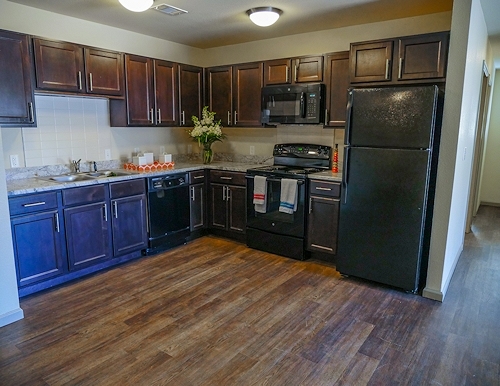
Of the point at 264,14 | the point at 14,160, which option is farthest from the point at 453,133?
the point at 14,160

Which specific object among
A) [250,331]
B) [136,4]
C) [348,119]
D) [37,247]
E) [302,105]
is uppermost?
[136,4]

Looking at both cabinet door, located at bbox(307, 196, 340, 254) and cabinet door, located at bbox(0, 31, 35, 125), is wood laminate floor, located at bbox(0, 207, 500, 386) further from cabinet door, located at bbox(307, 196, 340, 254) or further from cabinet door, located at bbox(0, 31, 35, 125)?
cabinet door, located at bbox(0, 31, 35, 125)

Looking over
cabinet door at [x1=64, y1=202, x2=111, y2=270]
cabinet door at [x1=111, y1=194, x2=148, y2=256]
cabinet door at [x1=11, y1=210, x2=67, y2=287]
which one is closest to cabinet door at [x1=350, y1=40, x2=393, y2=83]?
cabinet door at [x1=111, y1=194, x2=148, y2=256]

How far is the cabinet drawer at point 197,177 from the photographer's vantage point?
4348 mm

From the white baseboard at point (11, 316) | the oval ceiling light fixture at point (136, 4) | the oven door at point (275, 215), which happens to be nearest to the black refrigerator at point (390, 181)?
the oven door at point (275, 215)

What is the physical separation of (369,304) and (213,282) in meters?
1.37

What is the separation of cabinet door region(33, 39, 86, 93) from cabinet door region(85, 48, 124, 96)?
0.07 meters

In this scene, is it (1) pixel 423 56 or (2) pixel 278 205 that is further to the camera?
(2) pixel 278 205

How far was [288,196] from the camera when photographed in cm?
378

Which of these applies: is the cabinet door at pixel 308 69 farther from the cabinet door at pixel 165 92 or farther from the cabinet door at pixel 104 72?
the cabinet door at pixel 104 72

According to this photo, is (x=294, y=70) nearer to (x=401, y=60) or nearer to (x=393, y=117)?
(x=401, y=60)

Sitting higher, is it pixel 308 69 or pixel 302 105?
pixel 308 69

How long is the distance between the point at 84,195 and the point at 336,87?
2691mm

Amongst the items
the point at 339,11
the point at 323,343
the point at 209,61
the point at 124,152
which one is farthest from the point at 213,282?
the point at 209,61
